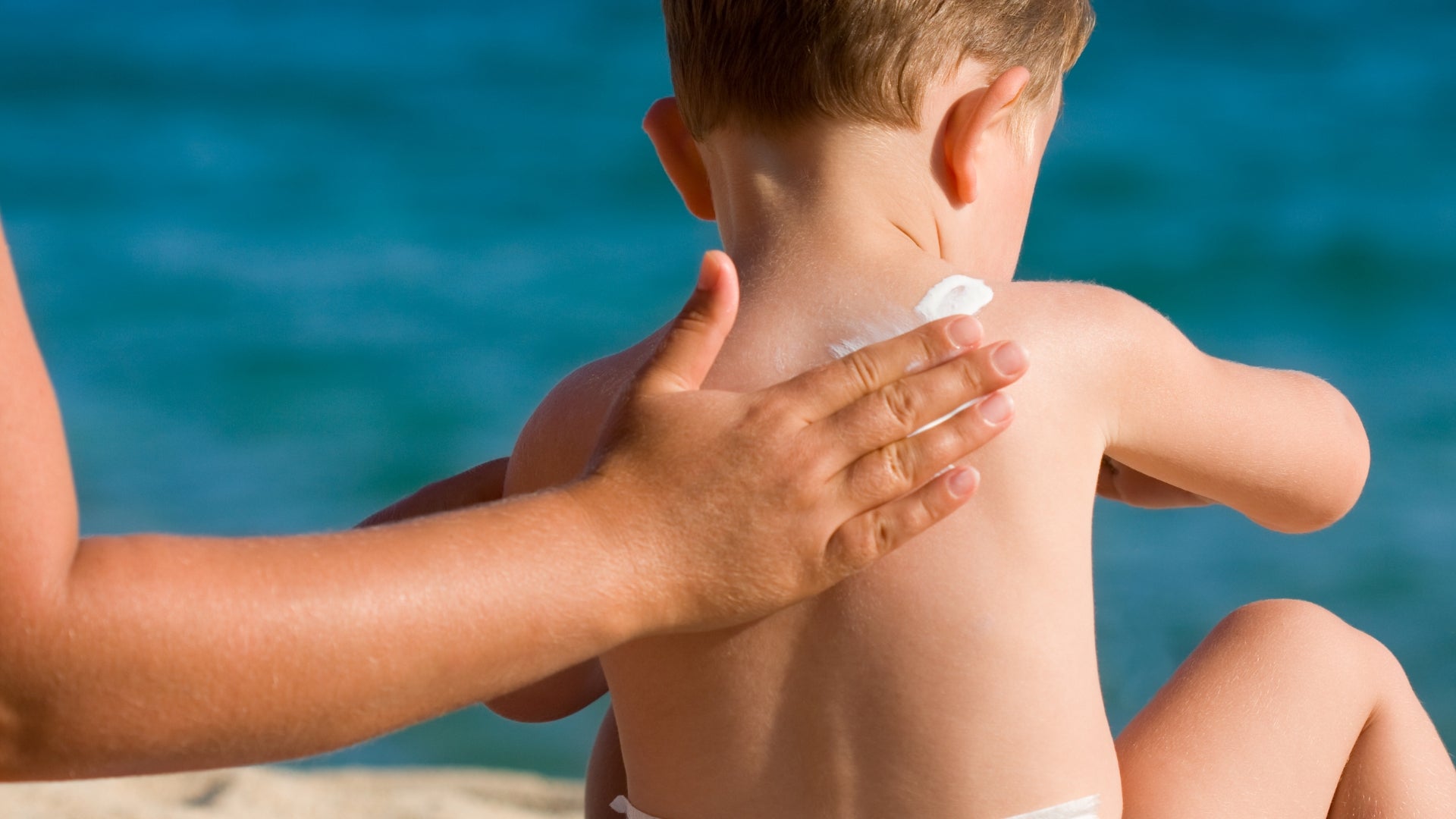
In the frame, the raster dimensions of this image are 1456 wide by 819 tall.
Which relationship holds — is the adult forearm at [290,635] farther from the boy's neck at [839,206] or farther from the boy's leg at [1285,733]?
the boy's leg at [1285,733]

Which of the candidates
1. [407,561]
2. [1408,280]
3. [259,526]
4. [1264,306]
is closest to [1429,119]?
[1408,280]

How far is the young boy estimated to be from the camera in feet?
4.21

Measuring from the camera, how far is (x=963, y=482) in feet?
3.80

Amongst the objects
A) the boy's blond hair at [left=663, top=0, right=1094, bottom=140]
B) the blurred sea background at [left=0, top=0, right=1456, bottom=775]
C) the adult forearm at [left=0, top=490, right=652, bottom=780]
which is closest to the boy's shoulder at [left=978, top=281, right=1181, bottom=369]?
the boy's blond hair at [left=663, top=0, right=1094, bottom=140]

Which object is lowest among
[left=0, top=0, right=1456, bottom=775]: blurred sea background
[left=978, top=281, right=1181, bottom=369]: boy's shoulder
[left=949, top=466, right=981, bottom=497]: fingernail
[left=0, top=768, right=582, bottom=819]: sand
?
Result: [left=949, top=466, right=981, bottom=497]: fingernail

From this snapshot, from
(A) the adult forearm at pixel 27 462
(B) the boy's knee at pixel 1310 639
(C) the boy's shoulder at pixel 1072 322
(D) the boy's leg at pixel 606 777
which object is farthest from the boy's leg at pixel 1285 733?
(A) the adult forearm at pixel 27 462

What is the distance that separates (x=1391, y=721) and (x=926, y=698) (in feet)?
2.20

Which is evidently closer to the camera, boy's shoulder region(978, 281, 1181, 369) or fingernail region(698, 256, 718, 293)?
fingernail region(698, 256, 718, 293)

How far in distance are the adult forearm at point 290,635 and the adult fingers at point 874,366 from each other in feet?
0.67

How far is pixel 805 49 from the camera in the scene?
1.46m

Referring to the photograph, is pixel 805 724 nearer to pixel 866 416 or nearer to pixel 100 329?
pixel 866 416

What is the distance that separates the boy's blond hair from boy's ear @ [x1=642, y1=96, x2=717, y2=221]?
0.08 m

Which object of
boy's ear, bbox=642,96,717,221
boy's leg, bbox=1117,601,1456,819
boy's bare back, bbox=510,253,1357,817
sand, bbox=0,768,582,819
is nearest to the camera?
boy's bare back, bbox=510,253,1357,817

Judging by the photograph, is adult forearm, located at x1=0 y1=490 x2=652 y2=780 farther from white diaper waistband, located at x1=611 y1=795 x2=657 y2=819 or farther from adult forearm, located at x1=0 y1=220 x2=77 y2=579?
white diaper waistband, located at x1=611 y1=795 x2=657 y2=819
